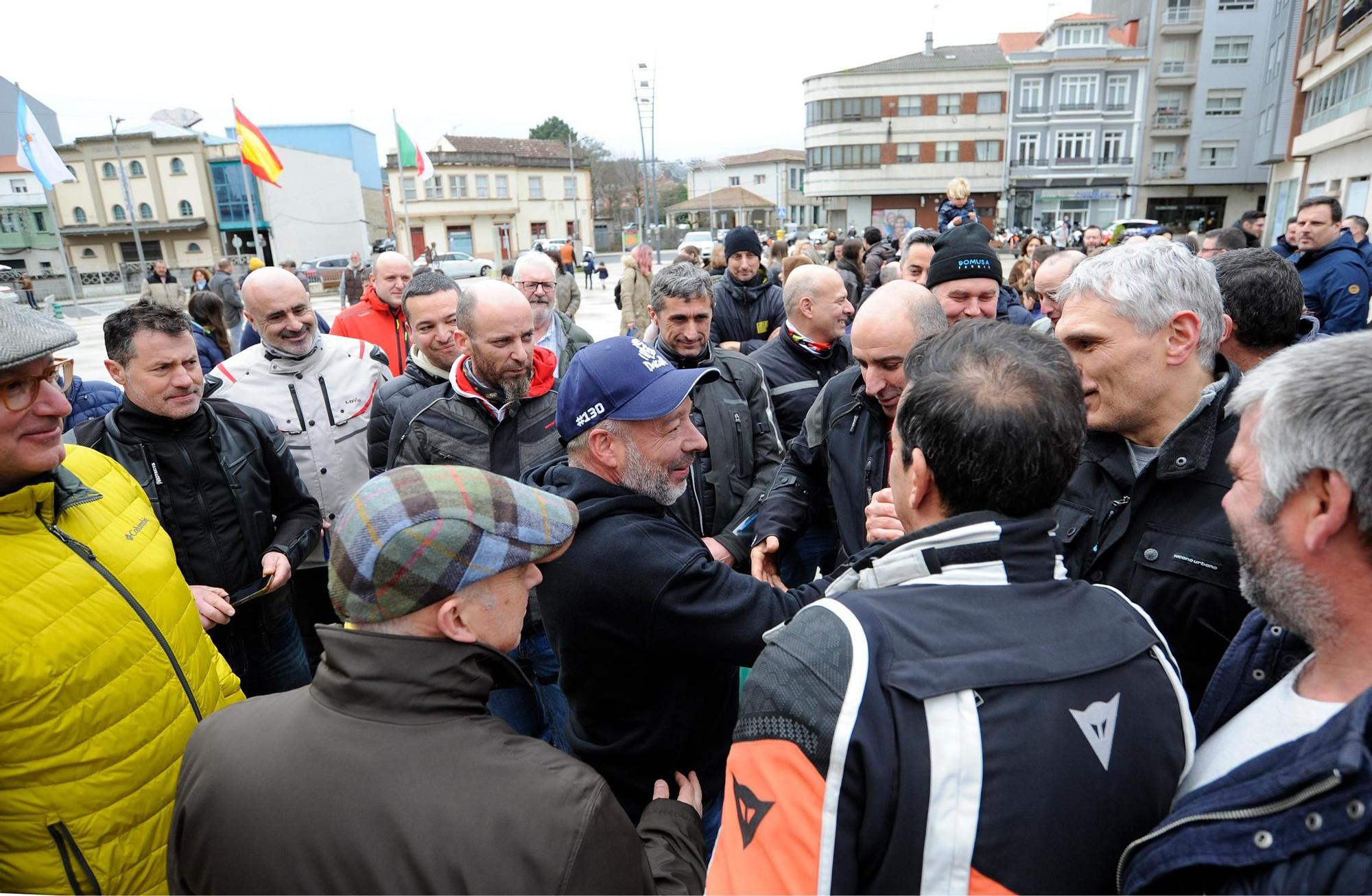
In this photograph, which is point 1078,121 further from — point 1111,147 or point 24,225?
point 24,225

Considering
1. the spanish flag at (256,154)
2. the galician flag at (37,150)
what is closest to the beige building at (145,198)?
the galician flag at (37,150)

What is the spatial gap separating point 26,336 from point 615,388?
154 centimetres

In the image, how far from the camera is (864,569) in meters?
1.46

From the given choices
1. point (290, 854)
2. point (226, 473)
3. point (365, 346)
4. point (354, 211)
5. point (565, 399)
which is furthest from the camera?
point (354, 211)

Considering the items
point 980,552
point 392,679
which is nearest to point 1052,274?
point 980,552

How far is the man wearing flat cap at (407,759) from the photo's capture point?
4.04 ft

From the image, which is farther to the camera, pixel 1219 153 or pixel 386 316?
pixel 1219 153

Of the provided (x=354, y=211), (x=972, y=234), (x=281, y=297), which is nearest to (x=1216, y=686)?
(x=972, y=234)

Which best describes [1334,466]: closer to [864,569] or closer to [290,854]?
[864,569]

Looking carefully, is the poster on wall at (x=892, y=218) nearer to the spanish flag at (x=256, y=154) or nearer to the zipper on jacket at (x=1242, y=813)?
the spanish flag at (x=256, y=154)

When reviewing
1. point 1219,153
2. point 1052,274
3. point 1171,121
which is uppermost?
point 1171,121

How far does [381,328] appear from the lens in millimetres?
5969

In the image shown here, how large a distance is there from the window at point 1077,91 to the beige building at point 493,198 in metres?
32.4

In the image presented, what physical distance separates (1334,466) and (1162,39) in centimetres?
5778
